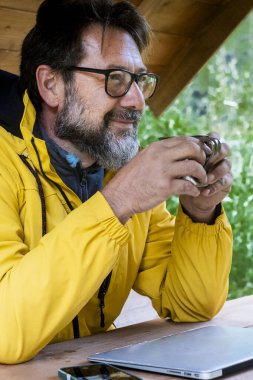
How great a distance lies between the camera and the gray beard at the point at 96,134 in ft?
6.80

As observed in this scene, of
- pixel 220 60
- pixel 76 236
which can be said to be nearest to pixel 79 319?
pixel 76 236

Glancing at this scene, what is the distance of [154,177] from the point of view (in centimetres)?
168

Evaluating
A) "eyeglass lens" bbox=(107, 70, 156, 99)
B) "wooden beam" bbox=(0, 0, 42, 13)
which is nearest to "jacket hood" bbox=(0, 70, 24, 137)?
"eyeglass lens" bbox=(107, 70, 156, 99)

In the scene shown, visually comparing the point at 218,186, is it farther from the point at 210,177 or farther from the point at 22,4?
the point at 22,4

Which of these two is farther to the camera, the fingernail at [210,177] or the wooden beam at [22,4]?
the wooden beam at [22,4]

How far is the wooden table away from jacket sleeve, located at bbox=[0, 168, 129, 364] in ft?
0.15

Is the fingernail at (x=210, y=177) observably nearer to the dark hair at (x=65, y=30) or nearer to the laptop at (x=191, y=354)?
the laptop at (x=191, y=354)

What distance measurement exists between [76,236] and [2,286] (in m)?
0.19

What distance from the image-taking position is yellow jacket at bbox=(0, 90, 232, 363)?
1.61m

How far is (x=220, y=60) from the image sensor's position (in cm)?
589

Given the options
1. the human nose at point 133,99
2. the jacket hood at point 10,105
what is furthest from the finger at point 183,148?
the jacket hood at point 10,105

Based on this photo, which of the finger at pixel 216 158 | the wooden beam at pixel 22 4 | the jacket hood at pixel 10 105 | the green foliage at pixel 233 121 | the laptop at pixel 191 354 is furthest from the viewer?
the green foliage at pixel 233 121

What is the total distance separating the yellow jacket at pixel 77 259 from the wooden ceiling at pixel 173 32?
74cm

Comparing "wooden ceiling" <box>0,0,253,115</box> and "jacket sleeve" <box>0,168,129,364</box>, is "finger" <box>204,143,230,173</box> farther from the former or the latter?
"wooden ceiling" <box>0,0,253,115</box>
